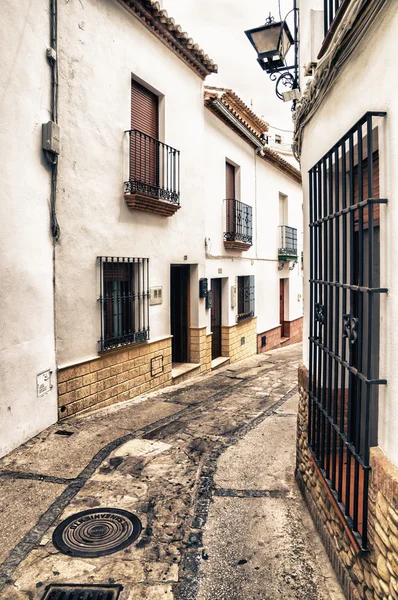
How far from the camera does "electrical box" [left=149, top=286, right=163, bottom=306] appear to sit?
8.27 metres

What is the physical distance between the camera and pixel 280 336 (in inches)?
671

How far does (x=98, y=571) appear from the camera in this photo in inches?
125

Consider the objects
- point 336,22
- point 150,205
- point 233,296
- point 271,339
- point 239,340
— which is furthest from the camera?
point 271,339

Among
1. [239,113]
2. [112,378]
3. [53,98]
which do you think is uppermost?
[239,113]

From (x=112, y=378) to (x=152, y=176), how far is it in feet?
12.5

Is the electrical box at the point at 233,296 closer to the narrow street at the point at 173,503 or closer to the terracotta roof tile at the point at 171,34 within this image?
the terracotta roof tile at the point at 171,34

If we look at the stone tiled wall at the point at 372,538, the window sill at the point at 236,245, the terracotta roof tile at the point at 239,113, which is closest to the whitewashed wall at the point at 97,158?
the terracotta roof tile at the point at 239,113

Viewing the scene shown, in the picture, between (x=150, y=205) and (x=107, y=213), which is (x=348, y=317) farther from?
(x=150, y=205)

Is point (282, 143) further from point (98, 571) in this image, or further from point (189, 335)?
point (98, 571)

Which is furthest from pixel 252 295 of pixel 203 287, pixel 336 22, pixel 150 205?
pixel 336 22

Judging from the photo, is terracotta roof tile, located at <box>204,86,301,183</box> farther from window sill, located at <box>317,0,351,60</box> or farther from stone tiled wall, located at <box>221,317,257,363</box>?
window sill, located at <box>317,0,351,60</box>

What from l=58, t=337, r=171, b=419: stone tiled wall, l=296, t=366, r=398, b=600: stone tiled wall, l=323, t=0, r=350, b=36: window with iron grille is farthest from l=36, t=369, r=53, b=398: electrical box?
l=323, t=0, r=350, b=36: window with iron grille

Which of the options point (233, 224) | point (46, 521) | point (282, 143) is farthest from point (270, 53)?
point (282, 143)

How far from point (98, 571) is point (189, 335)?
723cm
